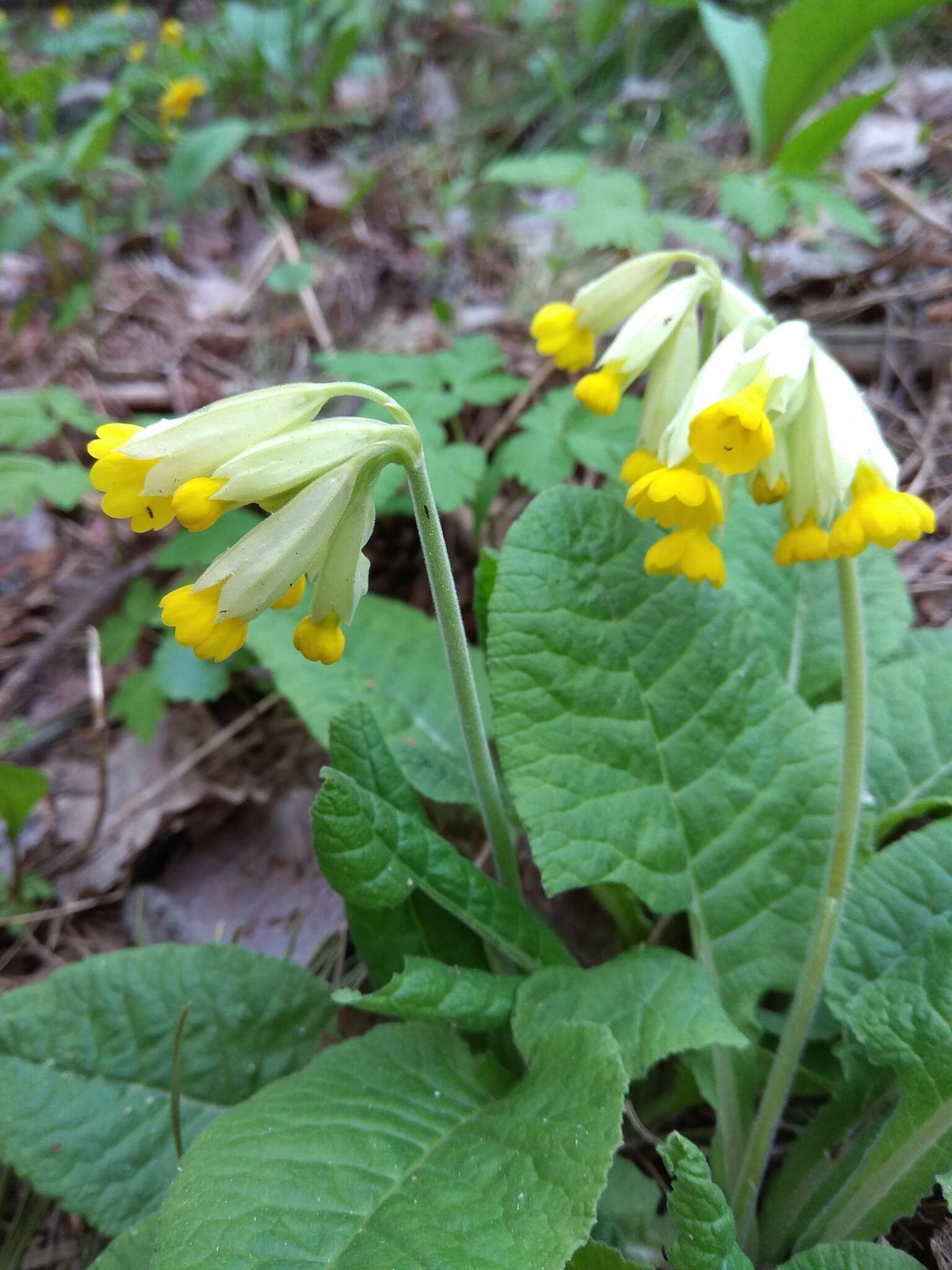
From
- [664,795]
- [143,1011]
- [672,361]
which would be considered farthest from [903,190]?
[143,1011]

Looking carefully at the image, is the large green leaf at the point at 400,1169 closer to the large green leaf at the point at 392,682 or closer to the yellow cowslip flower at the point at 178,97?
the large green leaf at the point at 392,682

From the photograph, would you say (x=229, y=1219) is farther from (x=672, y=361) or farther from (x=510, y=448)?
(x=510, y=448)

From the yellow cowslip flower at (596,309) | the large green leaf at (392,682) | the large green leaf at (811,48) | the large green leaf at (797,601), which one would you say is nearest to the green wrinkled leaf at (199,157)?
the large green leaf at (811,48)

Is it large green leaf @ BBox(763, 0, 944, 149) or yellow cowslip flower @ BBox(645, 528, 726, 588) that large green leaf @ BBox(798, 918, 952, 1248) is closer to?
yellow cowslip flower @ BBox(645, 528, 726, 588)

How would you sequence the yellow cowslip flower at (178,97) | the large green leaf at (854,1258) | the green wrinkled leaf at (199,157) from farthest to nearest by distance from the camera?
the yellow cowslip flower at (178,97) → the green wrinkled leaf at (199,157) → the large green leaf at (854,1258)

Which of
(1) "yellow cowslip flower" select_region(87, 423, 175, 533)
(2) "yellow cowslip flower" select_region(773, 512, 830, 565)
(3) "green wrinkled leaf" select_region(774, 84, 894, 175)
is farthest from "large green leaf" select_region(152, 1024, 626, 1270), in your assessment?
(3) "green wrinkled leaf" select_region(774, 84, 894, 175)

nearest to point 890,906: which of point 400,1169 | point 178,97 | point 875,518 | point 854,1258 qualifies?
point 854,1258
